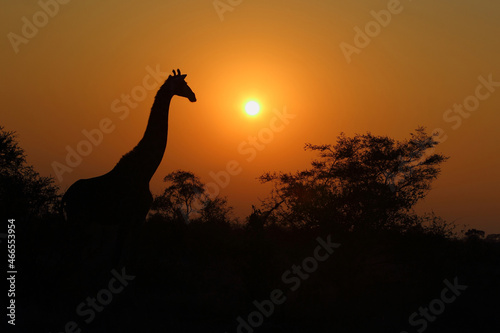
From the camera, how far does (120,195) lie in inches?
415

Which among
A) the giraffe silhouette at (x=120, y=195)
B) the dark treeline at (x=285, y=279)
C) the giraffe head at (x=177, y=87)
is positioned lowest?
the dark treeline at (x=285, y=279)

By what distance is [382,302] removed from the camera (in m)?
10.9

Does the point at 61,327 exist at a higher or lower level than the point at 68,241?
lower

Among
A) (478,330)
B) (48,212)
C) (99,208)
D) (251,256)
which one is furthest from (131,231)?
(478,330)

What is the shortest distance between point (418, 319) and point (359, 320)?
1064 mm

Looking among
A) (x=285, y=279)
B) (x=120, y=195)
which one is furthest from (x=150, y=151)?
(x=285, y=279)

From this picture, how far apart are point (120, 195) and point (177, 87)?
2.94 meters

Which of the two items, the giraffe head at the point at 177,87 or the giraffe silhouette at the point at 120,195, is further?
the giraffe head at the point at 177,87

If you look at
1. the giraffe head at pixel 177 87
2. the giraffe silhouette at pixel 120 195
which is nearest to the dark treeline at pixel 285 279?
the giraffe silhouette at pixel 120 195

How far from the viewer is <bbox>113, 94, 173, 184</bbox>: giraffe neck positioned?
10.8 metres

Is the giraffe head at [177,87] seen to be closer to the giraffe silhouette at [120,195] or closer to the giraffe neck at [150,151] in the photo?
the giraffe neck at [150,151]

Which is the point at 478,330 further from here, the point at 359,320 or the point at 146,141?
the point at 146,141

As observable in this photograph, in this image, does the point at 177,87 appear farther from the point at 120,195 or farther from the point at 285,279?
the point at 285,279

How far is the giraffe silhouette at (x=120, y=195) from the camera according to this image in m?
10.5
